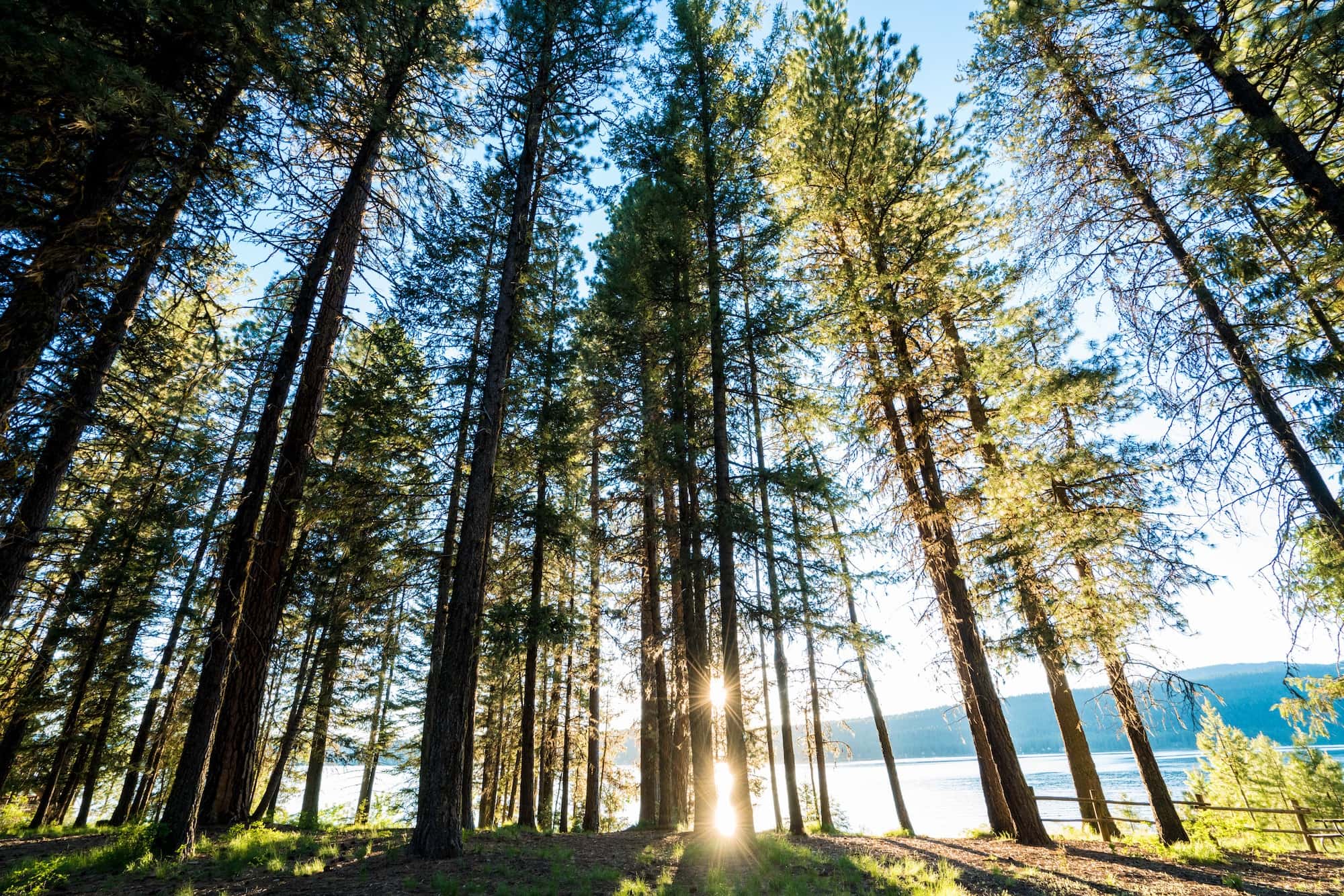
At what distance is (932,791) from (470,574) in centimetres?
10652

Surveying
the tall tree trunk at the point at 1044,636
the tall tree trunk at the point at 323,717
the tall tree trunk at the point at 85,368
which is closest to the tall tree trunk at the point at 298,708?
the tall tree trunk at the point at 323,717

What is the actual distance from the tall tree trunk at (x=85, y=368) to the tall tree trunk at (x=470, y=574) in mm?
3891

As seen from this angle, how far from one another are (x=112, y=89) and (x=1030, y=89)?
12.0 meters

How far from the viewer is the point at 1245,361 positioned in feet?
21.4

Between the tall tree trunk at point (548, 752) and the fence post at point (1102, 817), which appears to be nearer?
the fence post at point (1102, 817)

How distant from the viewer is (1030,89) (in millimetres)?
8508

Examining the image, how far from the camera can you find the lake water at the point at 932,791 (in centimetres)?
2405

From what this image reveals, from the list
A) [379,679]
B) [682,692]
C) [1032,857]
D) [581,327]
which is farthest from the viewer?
[379,679]

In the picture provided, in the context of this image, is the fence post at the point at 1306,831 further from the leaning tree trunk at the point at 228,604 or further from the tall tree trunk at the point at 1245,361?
the leaning tree trunk at the point at 228,604

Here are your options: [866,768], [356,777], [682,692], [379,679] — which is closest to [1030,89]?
[682,692]

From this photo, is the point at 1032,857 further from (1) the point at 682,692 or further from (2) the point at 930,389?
(2) the point at 930,389

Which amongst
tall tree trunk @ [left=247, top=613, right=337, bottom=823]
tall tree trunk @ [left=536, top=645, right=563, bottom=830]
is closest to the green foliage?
tall tree trunk @ [left=536, top=645, right=563, bottom=830]

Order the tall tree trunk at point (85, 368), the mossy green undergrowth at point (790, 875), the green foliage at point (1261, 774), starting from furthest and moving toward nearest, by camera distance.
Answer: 1. the green foliage at point (1261, 774)
2. the mossy green undergrowth at point (790, 875)
3. the tall tree trunk at point (85, 368)

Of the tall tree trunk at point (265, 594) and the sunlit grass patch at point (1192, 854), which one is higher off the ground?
the tall tree trunk at point (265, 594)
